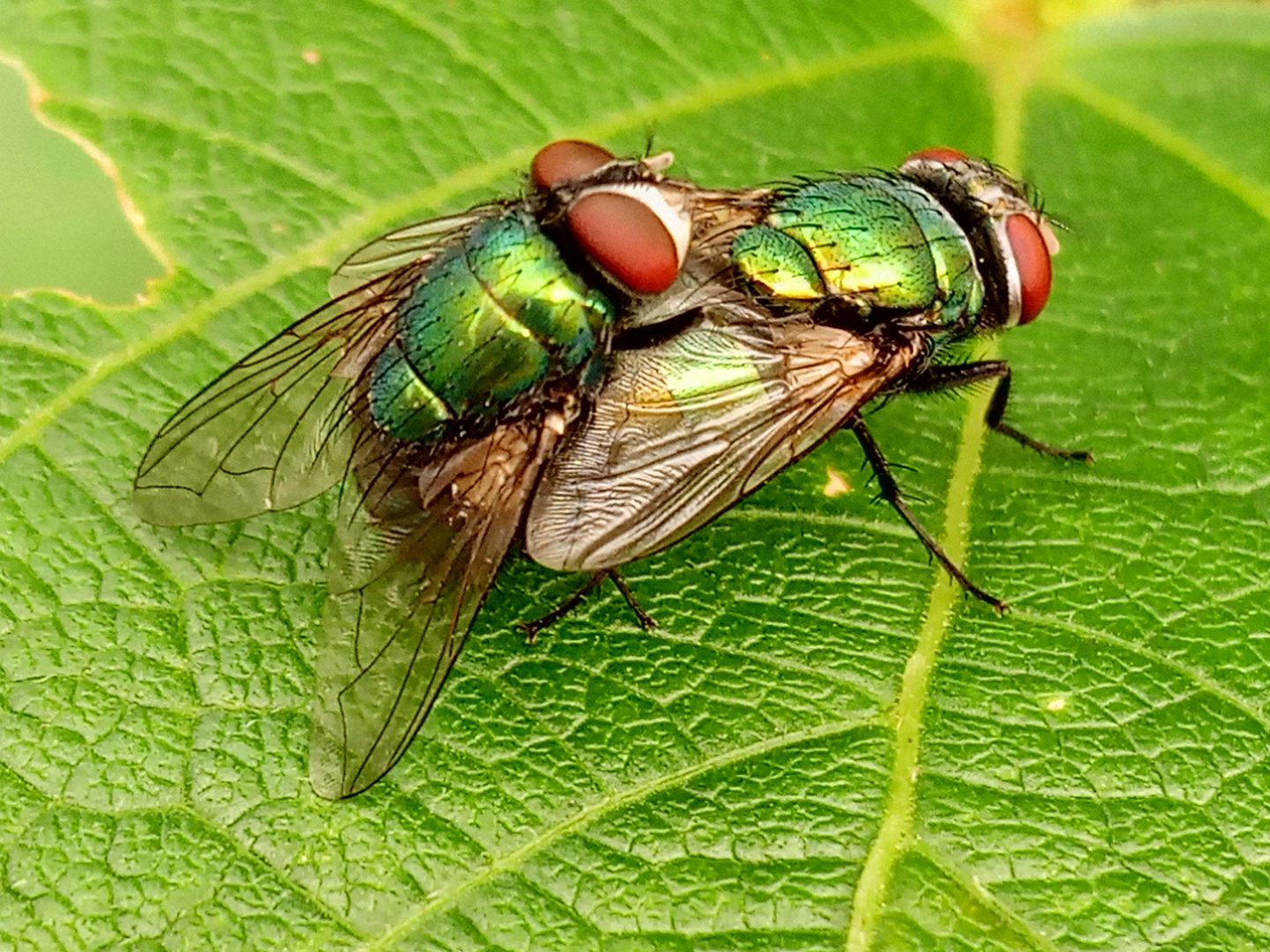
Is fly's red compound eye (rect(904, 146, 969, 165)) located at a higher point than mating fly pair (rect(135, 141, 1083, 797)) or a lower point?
higher

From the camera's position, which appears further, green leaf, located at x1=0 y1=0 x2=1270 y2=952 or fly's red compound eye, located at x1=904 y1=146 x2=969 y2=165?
fly's red compound eye, located at x1=904 y1=146 x2=969 y2=165

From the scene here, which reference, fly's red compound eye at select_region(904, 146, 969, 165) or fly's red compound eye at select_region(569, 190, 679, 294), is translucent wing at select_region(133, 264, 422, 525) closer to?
fly's red compound eye at select_region(569, 190, 679, 294)

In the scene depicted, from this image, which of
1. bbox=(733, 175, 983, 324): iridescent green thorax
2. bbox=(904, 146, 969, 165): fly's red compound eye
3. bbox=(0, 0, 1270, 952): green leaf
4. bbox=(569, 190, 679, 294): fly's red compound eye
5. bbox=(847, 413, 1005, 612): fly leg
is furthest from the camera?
A: bbox=(904, 146, 969, 165): fly's red compound eye

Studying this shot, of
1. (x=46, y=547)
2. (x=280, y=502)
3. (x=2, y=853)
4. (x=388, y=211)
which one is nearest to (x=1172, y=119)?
(x=388, y=211)

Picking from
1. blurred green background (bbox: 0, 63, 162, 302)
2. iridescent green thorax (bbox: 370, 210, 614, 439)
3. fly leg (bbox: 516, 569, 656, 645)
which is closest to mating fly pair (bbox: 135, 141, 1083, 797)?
iridescent green thorax (bbox: 370, 210, 614, 439)

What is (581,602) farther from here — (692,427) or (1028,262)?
(1028,262)

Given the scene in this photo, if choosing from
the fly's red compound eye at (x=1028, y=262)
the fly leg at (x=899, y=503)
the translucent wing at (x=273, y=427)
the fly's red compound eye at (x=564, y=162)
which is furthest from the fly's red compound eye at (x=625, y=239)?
the fly's red compound eye at (x=1028, y=262)

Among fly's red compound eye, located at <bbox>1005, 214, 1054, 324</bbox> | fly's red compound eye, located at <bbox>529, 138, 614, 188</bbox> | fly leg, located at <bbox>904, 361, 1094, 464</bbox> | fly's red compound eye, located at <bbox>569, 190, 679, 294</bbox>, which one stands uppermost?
fly's red compound eye, located at <bbox>1005, 214, 1054, 324</bbox>

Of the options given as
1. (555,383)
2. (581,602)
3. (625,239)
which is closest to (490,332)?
(555,383)
